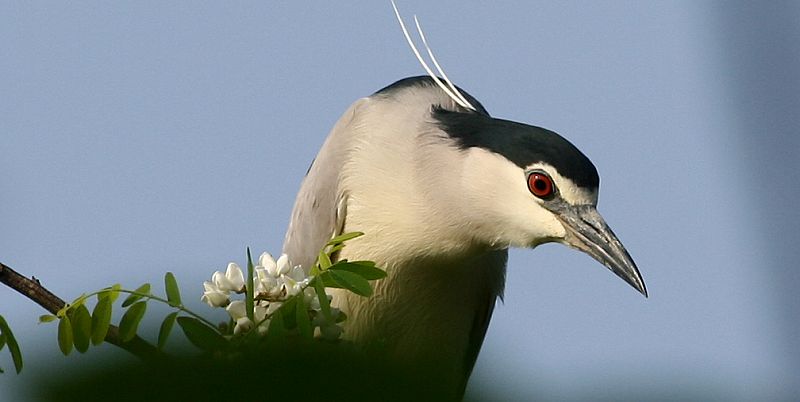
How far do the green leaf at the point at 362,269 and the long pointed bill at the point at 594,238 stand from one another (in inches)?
48.7

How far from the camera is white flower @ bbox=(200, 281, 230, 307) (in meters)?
1.82

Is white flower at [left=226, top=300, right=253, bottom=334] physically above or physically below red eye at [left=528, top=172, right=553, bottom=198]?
below

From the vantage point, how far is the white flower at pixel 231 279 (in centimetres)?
186

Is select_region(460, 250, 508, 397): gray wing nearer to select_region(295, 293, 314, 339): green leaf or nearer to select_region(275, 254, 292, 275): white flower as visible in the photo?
select_region(275, 254, 292, 275): white flower

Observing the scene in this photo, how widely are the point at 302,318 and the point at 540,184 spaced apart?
4.99 feet

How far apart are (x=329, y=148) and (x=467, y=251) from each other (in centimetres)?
74

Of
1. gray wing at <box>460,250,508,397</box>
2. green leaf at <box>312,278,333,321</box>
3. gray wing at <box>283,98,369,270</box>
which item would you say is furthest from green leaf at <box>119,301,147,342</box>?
gray wing at <box>460,250,508,397</box>

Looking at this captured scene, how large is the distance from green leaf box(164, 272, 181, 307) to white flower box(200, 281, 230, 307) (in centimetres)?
39

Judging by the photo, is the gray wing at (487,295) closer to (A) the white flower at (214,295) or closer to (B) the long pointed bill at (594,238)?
(B) the long pointed bill at (594,238)

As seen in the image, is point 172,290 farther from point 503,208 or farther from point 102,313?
point 503,208

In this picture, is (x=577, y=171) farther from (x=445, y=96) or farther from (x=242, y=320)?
(x=242, y=320)

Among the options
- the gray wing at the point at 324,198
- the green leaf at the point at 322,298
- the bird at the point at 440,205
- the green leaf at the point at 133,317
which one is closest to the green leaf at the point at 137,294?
the green leaf at the point at 133,317

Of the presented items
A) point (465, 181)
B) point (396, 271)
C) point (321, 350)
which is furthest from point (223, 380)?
point (396, 271)

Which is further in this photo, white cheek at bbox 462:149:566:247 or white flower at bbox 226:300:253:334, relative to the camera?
white cheek at bbox 462:149:566:247
